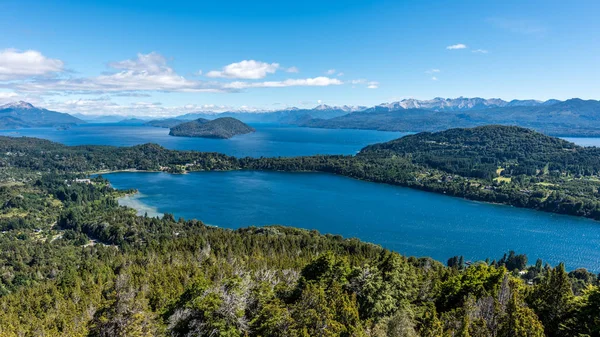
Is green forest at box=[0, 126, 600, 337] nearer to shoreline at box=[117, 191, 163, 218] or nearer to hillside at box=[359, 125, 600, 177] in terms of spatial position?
hillside at box=[359, 125, 600, 177]

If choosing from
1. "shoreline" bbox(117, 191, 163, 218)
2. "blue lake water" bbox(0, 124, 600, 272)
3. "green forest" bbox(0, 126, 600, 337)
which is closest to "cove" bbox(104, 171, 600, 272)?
"blue lake water" bbox(0, 124, 600, 272)

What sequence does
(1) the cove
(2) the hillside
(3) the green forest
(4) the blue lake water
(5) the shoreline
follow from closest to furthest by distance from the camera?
(3) the green forest
(1) the cove
(4) the blue lake water
(5) the shoreline
(2) the hillside

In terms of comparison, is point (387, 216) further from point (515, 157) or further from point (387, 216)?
point (515, 157)

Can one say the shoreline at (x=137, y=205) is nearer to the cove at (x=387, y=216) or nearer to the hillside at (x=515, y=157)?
the cove at (x=387, y=216)

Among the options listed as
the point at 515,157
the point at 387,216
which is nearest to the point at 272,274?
the point at 387,216

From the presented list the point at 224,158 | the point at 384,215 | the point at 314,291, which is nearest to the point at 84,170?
the point at 224,158

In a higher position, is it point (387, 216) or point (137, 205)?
point (137, 205)
